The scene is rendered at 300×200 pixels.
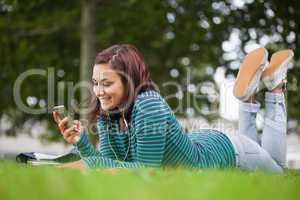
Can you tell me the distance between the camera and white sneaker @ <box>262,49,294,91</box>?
3404 millimetres

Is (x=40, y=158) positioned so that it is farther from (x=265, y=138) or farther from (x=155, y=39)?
(x=155, y=39)

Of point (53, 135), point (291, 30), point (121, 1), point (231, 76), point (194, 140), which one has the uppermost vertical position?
point (121, 1)

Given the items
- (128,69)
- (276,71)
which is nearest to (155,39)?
(276,71)

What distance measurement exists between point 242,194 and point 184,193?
158 millimetres

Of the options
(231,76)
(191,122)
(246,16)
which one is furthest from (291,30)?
(191,122)

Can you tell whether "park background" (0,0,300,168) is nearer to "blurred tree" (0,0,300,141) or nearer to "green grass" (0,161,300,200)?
"blurred tree" (0,0,300,141)

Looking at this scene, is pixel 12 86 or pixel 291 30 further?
pixel 12 86

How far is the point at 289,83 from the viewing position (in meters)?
6.68

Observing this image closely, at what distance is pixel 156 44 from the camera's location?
8258mm

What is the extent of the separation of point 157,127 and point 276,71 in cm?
117

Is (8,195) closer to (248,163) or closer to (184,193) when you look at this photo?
(184,193)

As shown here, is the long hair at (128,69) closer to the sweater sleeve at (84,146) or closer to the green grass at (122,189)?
the sweater sleeve at (84,146)

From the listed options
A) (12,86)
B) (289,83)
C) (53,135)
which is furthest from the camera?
(53,135)

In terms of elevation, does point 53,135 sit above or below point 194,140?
below
